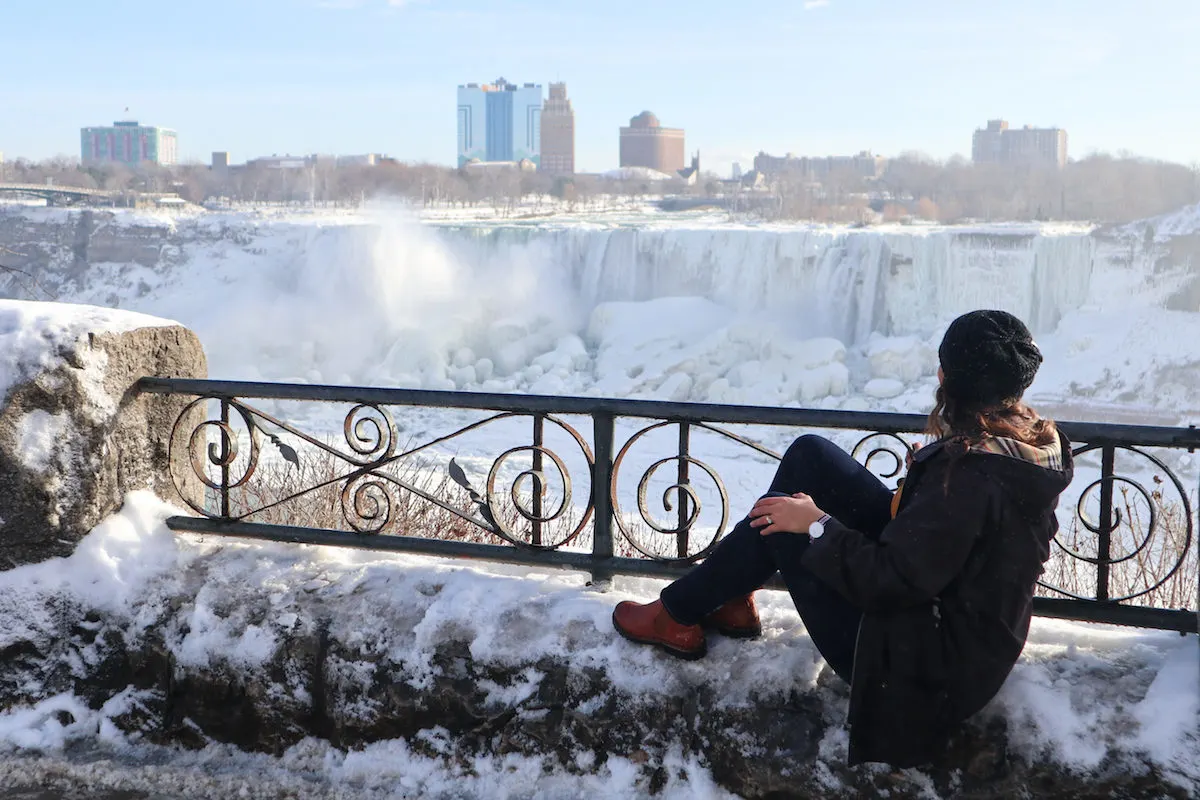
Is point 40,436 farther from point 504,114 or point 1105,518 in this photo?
point 504,114

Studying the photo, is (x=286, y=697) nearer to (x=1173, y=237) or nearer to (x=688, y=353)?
(x=688, y=353)

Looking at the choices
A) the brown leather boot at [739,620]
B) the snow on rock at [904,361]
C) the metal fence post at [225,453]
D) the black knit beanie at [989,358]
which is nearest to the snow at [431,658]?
the brown leather boot at [739,620]

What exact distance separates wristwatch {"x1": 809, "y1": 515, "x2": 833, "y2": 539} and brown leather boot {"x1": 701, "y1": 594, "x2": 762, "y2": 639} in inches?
18.9

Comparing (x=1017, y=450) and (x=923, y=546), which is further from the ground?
(x=1017, y=450)

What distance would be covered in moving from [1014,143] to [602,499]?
80.8 metres

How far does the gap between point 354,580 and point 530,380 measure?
29.6 m

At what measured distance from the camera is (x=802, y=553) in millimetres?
2314

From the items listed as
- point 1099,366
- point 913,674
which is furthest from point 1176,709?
point 1099,366

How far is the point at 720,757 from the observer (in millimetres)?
2598

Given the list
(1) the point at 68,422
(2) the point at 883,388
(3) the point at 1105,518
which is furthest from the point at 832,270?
(1) the point at 68,422

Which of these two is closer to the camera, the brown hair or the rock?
the brown hair

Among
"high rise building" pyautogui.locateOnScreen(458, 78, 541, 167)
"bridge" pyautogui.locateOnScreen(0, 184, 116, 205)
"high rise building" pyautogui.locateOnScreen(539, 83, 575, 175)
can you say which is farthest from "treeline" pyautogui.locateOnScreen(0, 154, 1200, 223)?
"high rise building" pyautogui.locateOnScreen(458, 78, 541, 167)

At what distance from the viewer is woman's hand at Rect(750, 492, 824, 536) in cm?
234

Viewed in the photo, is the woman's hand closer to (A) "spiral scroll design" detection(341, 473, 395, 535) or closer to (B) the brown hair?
(B) the brown hair
